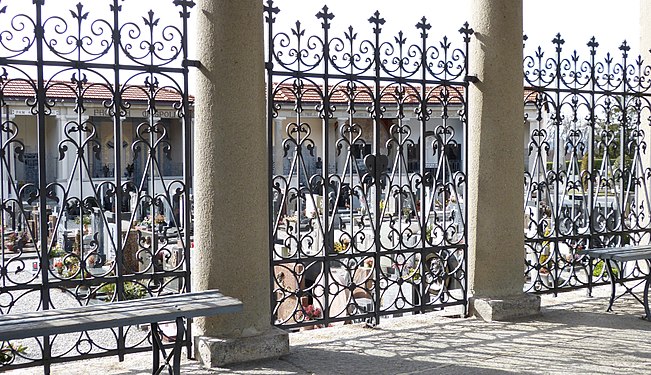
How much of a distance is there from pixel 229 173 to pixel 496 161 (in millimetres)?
2630

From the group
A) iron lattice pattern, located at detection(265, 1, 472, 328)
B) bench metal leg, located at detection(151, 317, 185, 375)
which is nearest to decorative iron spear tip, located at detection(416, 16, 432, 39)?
iron lattice pattern, located at detection(265, 1, 472, 328)

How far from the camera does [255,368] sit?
15.7ft

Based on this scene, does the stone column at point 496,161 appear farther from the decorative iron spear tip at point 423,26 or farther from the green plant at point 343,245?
the green plant at point 343,245

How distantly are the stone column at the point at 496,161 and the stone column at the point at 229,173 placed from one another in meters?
2.25

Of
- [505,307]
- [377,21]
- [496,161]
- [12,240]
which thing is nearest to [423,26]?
[377,21]

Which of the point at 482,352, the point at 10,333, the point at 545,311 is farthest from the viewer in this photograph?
the point at 545,311

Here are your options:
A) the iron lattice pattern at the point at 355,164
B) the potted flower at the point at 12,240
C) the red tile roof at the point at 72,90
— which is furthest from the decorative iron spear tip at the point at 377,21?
the potted flower at the point at 12,240

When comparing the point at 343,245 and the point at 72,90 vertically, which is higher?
the point at 72,90

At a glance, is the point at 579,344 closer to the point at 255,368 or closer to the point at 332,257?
the point at 332,257

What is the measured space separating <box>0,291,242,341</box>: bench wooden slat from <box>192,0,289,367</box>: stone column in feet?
1.13

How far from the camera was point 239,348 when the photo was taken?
488 centimetres

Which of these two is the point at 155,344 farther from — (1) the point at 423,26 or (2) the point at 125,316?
(1) the point at 423,26

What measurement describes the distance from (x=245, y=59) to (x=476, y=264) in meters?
2.97

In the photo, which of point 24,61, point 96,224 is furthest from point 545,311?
point 96,224
